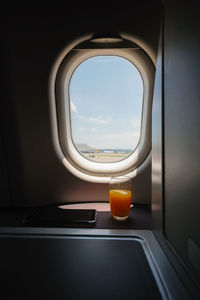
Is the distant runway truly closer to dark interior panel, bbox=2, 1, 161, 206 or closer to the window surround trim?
the window surround trim

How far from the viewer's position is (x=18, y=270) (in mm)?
487

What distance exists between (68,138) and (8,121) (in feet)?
1.18

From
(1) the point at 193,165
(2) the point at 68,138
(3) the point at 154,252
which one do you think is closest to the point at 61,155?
(2) the point at 68,138

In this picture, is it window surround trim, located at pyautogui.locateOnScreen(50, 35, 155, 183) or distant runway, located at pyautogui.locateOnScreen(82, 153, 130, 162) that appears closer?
window surround trim, located at pyautogui.locateOnScreen(50, 35, 155, 183)

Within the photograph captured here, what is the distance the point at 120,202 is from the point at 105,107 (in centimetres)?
101

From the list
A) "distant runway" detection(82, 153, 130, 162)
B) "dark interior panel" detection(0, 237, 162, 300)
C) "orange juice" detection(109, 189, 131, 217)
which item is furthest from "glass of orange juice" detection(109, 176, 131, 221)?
"distant runway" detection(82, 153, 130, 162)

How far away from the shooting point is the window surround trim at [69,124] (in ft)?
3.61

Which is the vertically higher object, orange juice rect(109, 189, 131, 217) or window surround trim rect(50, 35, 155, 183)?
window surround trim rect(50, 35, 155, 183)

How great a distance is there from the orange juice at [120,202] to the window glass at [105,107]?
1.43 feet

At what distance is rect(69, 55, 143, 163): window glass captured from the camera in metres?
1.27

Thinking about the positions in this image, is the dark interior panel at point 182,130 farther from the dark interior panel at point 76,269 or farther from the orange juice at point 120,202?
the orange juice at point 120,202

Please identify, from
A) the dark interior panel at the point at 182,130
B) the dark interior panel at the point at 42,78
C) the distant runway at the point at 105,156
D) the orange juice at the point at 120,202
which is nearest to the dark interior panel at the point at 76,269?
the dark interior panel at the point at 182,130

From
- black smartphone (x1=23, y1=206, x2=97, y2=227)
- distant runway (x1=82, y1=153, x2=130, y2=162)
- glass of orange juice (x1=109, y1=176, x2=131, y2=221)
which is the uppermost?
distant runway (x1=82, y1=153, x2=130, y2=162)

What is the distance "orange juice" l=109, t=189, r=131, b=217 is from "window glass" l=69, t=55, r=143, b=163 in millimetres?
435
